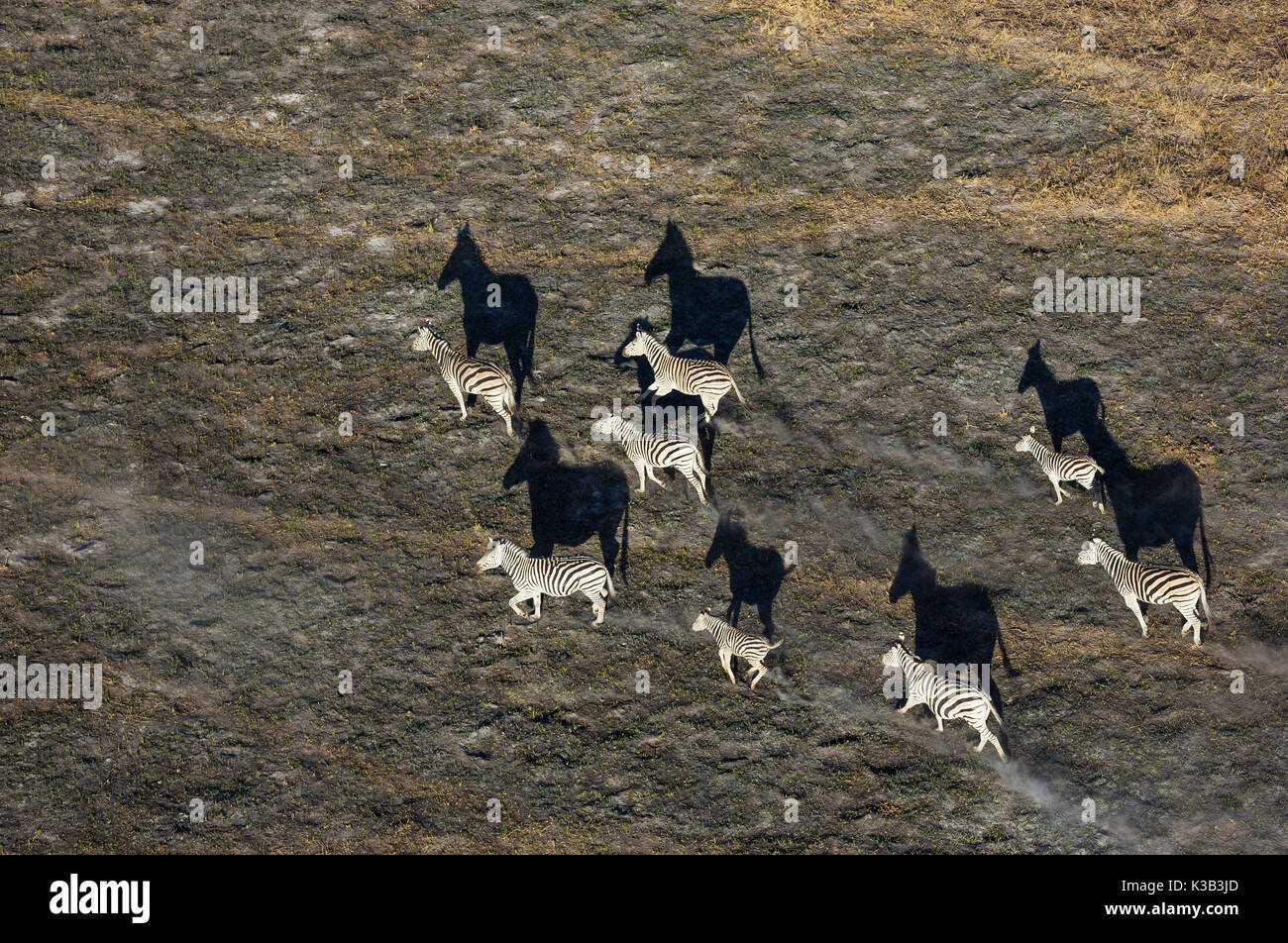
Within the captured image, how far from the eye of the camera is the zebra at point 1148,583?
19203mm

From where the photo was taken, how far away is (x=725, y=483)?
2206cm

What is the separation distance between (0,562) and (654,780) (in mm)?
16391

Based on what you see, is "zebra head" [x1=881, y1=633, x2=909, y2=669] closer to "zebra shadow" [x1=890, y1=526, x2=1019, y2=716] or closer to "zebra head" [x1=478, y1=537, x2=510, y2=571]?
"zebra shadow" [x1=890, y1=526, x2=1019, y2=716]

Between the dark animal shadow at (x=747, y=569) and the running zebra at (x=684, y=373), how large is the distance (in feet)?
9.66

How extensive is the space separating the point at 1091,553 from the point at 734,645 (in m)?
8.36

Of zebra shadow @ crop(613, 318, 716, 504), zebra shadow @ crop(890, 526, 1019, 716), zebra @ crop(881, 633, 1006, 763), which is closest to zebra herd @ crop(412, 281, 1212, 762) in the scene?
zebra @ crop(881, 633, 1006, 763)

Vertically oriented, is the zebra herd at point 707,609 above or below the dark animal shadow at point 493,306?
below

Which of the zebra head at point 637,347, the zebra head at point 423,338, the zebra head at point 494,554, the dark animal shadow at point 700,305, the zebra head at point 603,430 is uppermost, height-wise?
the dark animal shadow at point 700,305

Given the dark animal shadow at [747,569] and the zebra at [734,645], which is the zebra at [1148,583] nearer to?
the dark animal shadow at [747,569]

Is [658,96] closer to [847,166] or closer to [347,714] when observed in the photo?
[847,166]

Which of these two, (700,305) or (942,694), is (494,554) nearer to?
(700,305)

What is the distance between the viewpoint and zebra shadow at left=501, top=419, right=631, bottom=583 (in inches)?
845

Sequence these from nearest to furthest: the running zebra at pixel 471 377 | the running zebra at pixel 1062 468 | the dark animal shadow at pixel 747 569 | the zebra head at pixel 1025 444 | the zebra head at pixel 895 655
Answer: the zebra head at pixel 895 655
the dark animal shadow at pixel 747 569
the running zebra at pixel 1062 468
the zebra head at pixel 1025 444
the running zebra at pixel 471 377

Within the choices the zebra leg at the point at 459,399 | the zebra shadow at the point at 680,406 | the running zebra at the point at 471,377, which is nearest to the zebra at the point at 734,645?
the zebra shadow at the point at 680,406
